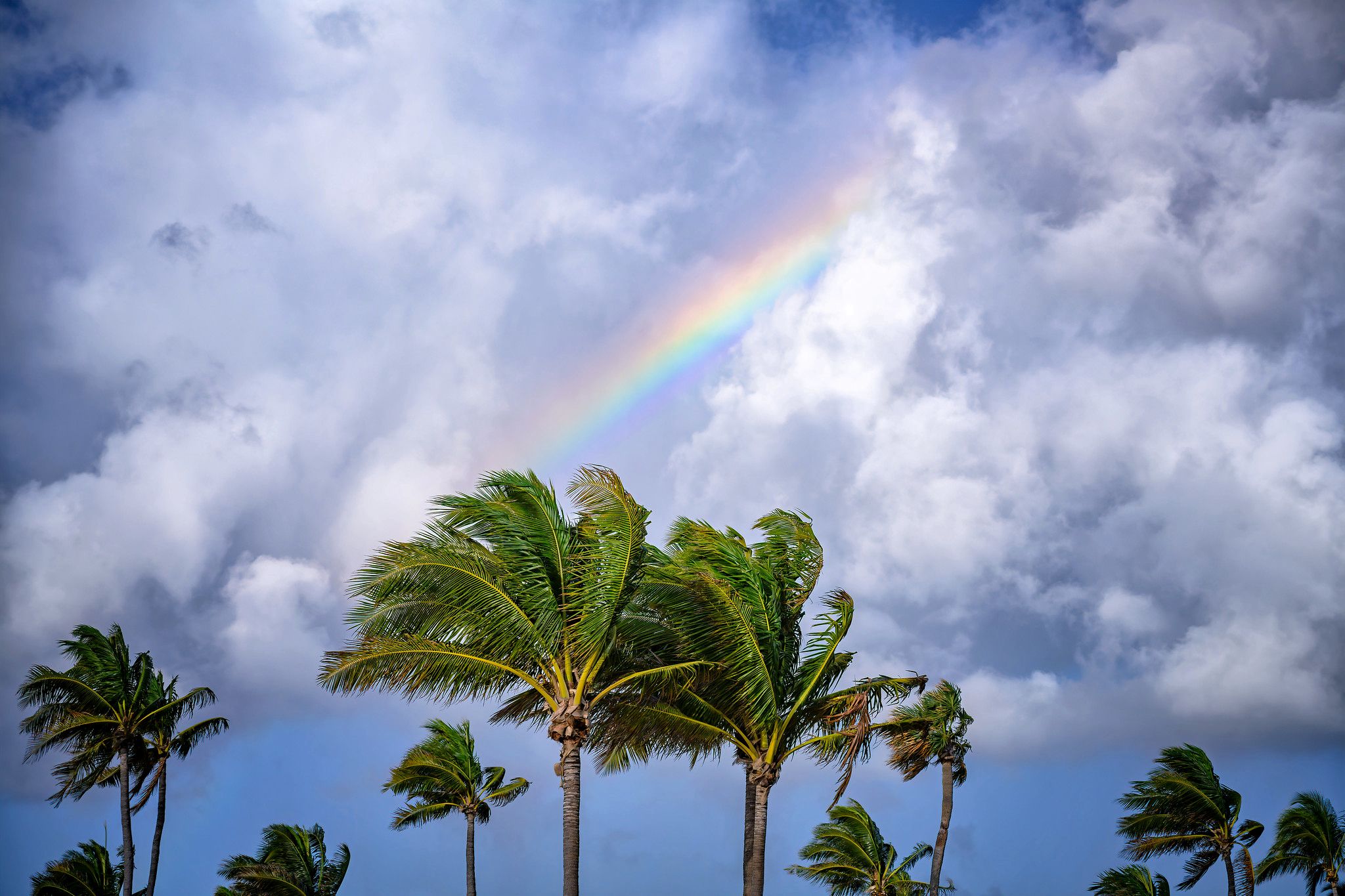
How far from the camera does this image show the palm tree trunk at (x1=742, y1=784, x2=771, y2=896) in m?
24.2

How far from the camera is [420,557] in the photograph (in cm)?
1975

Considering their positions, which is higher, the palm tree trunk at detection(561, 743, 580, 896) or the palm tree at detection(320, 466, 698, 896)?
the palm tree at detection(320, 466, 698, 896)

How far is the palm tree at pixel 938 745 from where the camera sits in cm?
3459

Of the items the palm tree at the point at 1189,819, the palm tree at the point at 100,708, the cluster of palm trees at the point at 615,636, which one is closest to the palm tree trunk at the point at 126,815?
the palm tree at the point at 100,708

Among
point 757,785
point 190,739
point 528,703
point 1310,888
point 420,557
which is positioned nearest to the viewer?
→ point 420,557

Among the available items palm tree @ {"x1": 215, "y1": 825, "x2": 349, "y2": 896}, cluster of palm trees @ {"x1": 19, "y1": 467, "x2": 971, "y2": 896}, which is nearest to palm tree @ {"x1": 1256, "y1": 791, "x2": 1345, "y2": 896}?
cluster of palm trees @ {"x1": 19, "y1": 467, "x2": 971, "y2": 896}

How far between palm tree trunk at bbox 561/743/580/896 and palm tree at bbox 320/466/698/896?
22mm

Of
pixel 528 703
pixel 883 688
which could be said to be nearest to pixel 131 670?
pixel 528 703

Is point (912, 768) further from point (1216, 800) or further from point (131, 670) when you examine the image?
point (131, 670)

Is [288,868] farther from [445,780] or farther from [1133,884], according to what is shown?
[1133,884]

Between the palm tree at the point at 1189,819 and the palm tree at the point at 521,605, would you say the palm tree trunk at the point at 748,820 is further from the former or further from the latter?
the palm tree at the point at 1189,819

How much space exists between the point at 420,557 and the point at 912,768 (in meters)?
21.5

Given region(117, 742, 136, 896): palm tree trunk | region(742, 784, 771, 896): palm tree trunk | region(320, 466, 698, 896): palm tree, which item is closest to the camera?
region(320, 466, 698, 896): palm tree

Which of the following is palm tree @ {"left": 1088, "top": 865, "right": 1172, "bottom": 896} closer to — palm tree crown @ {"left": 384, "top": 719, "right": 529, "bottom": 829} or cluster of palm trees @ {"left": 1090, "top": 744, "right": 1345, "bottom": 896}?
cluster of palm trees @ {"left": 1090, "top": 744, "right": 1345, "bottom": 896}
